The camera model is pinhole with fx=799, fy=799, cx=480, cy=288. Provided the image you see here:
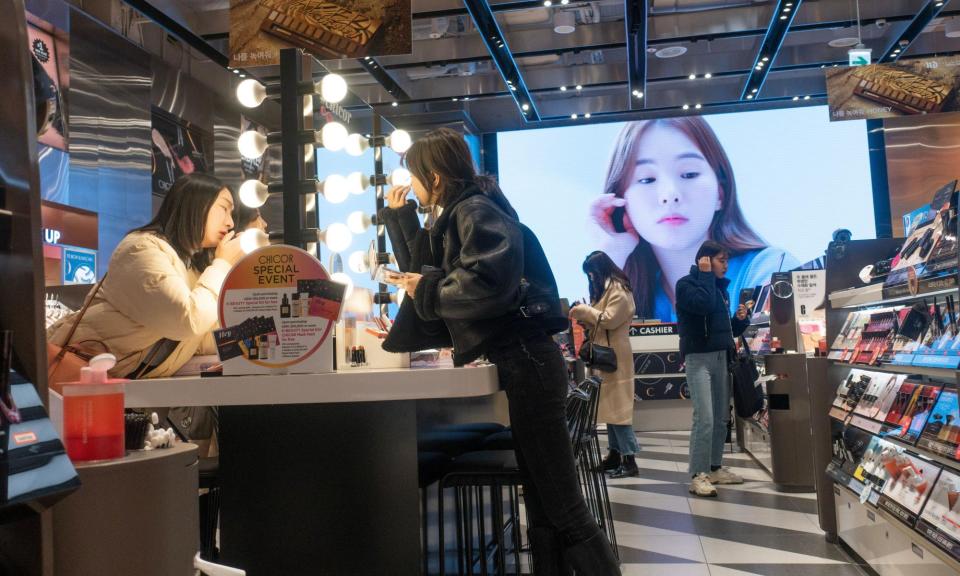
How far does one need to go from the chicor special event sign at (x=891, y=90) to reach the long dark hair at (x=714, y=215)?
2842 millimetres

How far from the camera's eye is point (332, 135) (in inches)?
112

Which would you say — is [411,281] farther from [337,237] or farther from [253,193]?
[253,193]

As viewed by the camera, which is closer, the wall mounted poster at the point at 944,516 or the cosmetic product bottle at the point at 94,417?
the cosmetic product bottle at the point at 94,417

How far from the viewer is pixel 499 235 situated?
2215 millimetres

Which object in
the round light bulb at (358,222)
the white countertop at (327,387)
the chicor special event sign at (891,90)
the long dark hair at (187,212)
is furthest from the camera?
the chicor special event sign at (891,90)

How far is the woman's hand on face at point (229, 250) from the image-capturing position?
2.75 m

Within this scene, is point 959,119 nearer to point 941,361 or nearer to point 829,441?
point 829,441

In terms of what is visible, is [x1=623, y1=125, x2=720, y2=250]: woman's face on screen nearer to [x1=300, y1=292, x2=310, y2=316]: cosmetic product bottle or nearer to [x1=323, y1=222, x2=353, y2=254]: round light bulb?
[x1=323, y1=222, x2=353, y2=254]: round light bulb

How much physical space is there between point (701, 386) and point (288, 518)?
11.3 ft

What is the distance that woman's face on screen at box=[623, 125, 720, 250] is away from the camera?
1030 centimetres

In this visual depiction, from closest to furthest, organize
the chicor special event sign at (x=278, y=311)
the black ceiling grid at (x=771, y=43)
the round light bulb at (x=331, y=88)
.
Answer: the chicor special event sign at (x=278, y=311), the round light bulb at (x=331, y=88), the black ceiling grid at (x=771, y=43)

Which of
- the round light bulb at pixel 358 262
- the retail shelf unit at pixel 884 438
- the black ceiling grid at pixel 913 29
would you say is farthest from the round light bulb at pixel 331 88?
the black ceiling grid at pixel 913 29

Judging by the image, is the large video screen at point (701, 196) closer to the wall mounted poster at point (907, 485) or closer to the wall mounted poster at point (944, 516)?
the wall mounted poster at point (907, 485)

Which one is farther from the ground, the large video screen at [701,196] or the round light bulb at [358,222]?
the large video screen at [701,196]
